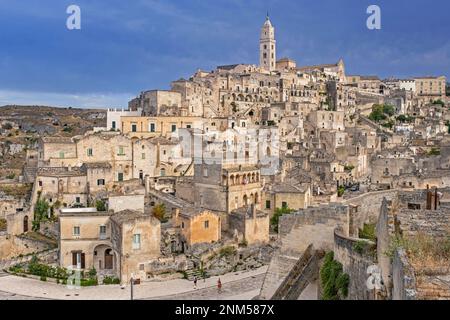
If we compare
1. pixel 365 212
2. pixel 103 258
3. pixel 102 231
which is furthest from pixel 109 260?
pixel 365 212

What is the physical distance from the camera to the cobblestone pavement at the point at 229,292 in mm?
23188

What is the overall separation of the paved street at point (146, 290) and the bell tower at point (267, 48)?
Result: 273ft

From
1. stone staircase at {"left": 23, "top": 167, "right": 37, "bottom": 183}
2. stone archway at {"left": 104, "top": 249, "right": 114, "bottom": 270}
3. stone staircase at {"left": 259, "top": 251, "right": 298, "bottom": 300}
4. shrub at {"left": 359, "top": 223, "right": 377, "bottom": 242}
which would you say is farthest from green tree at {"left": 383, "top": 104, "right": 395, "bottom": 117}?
stone staircase at {"left": 259, "top": 251, "right": 298, "bottom": 300}

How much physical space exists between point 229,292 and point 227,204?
961 cm

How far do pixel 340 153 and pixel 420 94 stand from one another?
6156 cm

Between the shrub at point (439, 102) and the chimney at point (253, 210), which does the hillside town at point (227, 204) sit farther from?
the shrub at point (439, 102)

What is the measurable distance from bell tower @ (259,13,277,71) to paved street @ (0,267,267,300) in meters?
83.1

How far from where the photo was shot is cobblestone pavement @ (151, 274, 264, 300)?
23188mm

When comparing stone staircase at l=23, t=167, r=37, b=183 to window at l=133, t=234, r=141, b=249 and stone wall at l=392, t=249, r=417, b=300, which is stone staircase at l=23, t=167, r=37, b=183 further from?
stone wall at l=392, t=249, r=417, b=300

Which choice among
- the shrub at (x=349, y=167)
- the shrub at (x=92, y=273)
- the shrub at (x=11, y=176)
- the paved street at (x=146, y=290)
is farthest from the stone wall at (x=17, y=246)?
the shrub at (x=349, y=167)

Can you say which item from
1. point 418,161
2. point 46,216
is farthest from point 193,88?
point 46,216

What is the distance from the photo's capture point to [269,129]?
191ft
